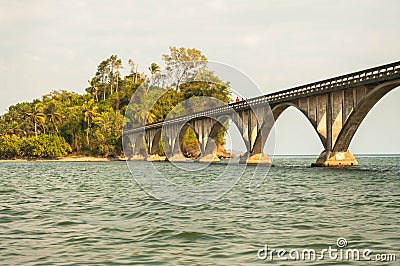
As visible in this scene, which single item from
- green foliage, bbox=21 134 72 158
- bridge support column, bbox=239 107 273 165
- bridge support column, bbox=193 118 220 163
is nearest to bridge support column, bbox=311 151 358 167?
bridge support column, bbox=239 107 273 165

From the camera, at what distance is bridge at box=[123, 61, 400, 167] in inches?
1624

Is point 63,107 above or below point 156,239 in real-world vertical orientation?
above

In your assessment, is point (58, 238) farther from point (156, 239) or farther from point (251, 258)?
point (251, 258)

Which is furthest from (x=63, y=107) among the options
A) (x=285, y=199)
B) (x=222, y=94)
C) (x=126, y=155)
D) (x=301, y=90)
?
(x=285, y=199)

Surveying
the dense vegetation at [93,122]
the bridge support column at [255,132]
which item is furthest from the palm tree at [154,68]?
the bridge support column at [255,132]

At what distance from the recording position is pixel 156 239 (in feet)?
40.2

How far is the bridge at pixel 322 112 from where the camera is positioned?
135ft

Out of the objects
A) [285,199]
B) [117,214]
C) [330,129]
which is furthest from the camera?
[330,129]

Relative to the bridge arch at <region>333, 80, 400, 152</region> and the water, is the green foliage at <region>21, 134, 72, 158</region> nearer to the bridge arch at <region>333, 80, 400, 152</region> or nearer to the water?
the bridge arch at <region>333, 80, 400, 152</region>

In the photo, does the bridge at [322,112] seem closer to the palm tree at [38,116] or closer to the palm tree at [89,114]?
the palm tree at [89,114]

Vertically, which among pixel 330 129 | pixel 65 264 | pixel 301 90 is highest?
pixel 301 90

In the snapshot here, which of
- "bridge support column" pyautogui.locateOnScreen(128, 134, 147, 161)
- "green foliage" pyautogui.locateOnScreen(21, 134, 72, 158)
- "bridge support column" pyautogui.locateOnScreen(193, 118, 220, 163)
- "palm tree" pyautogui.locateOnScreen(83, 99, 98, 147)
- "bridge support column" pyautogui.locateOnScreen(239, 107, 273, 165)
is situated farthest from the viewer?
"palm tree" pyautogui.locateOnScreen(83, 99, 98, 147)

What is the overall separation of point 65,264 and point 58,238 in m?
2.70

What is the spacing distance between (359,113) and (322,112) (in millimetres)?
5340
